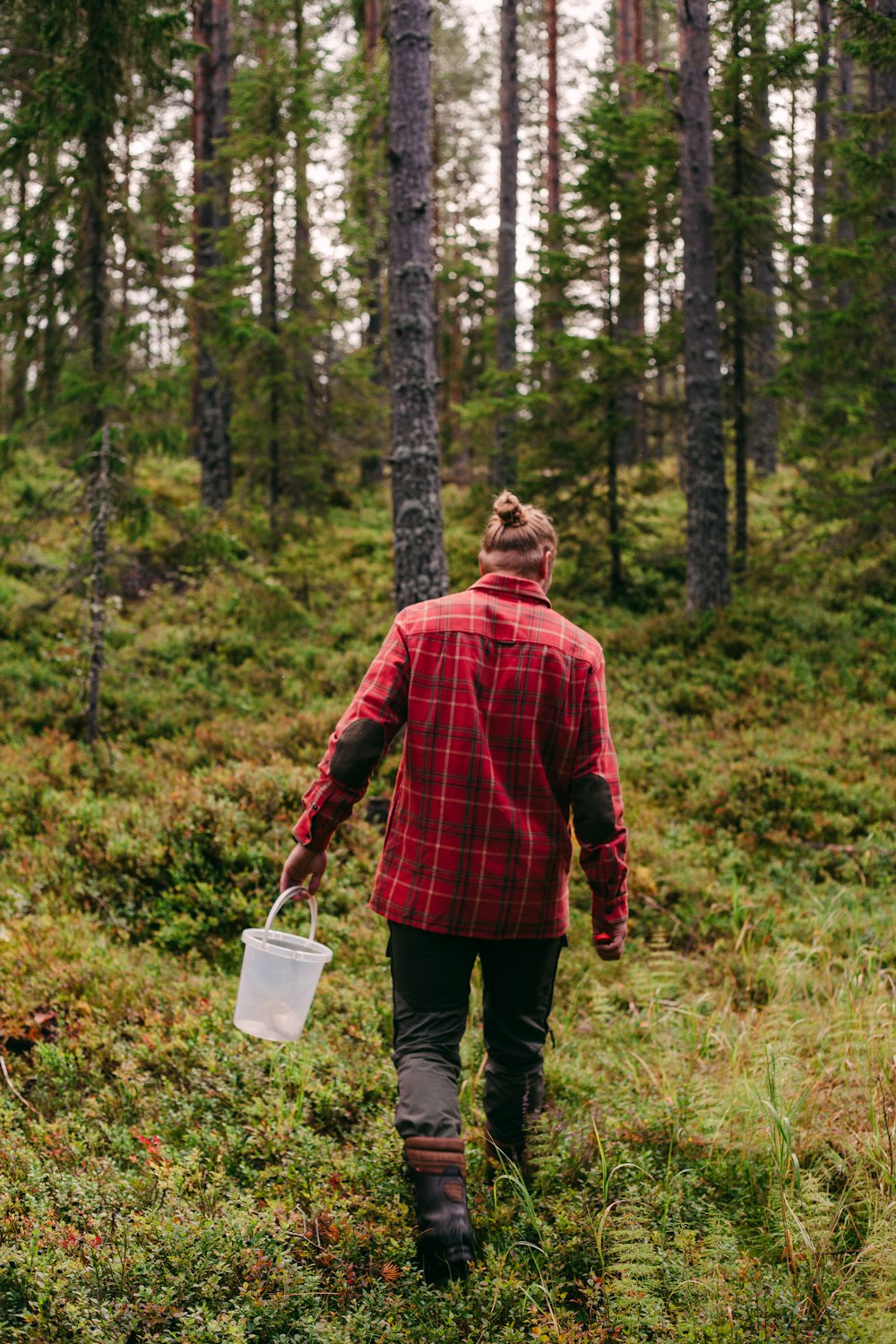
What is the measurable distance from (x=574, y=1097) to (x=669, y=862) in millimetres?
2995

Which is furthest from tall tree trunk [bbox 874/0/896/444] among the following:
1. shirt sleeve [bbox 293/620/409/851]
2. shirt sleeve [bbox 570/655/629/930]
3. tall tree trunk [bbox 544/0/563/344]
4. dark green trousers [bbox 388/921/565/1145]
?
dark green trousers [bbox 388/921/565/1145]

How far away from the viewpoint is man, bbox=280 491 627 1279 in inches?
129

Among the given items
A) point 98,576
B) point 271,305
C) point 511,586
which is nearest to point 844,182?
point 271,305

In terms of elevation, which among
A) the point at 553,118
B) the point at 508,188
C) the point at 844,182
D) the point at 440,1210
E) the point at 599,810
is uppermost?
the point at 553,118

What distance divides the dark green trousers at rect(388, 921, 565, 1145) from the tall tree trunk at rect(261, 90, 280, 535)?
1131 cm

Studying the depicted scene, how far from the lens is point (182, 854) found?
6.26m

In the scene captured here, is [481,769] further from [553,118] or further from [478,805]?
[553,118]

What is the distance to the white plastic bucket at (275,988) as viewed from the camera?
3.49 meters

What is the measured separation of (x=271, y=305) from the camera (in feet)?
46.7

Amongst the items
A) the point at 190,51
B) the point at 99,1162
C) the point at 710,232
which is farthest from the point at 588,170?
the point at 99,1162

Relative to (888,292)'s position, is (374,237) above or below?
above

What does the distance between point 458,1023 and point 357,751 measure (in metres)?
1.05

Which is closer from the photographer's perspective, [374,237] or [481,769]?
[481,769]

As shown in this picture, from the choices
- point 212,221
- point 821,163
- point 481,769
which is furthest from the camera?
point 821,163
